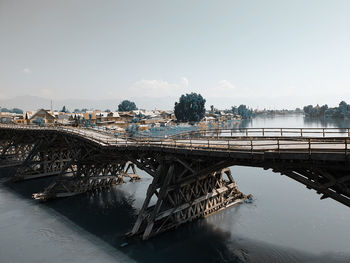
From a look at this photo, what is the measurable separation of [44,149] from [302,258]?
45.9 meters

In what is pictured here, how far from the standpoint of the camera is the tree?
156 meters

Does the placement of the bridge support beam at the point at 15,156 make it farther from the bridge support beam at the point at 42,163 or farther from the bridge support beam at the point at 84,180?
the bridge support beam at the point at 84,180

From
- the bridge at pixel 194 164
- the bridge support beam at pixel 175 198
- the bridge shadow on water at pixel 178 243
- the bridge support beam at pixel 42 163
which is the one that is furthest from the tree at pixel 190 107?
the bridge support beam at pixel 175 198

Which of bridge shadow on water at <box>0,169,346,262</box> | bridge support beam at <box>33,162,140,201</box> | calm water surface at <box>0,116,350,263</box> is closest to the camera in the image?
bridge shadow on water at <box>0,169,346,262</box>

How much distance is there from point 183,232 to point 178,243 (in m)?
2.08

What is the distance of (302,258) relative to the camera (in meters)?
21.8

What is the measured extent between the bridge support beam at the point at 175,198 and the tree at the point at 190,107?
12663 centimetres

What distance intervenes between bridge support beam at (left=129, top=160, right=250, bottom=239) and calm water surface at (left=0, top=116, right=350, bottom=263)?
1087 millimetres

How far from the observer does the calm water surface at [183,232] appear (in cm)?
2275

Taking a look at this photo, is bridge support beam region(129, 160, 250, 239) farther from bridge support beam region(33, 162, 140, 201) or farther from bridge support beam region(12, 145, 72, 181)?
bridge support beam region(12, 145, 72, 181)

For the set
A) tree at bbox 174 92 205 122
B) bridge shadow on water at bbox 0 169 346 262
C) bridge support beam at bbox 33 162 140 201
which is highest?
tree at bbox 174 92 205 122

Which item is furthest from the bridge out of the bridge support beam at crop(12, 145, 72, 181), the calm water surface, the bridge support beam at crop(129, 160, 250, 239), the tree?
the tree

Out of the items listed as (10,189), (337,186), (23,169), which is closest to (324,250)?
(337,186)

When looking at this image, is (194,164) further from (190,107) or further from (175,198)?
(190,107)
